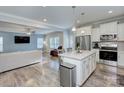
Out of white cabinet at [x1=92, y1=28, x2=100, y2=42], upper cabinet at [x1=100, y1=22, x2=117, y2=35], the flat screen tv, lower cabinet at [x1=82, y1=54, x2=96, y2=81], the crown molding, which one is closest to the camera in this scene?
lower cabinet at [x1=82, y1=54, x2=96, y2=81]

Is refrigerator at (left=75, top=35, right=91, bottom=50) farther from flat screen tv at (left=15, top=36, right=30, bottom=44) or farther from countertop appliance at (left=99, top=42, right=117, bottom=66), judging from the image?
flat screen tv at (left=15, top=36, right=30, bottom=44)

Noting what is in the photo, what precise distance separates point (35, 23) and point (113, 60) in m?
4.92

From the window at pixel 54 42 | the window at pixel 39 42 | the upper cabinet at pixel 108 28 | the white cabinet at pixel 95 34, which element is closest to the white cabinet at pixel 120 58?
the upper cabinet at pixel 108 28

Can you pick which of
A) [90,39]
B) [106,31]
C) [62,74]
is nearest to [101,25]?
[106,31]

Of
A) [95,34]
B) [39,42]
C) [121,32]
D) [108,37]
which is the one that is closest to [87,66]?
[108,37]

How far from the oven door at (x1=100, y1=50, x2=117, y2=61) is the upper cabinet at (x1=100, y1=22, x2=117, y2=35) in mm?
1134

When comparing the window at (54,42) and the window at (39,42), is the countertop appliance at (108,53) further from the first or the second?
the window at (39,42)

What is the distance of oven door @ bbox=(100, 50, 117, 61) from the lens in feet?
15.9

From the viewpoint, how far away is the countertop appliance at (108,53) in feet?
15.9

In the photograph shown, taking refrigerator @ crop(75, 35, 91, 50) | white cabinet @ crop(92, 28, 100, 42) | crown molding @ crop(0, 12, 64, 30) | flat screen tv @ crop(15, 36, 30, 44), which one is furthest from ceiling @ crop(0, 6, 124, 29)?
flat screen tv @ crop(15, 36, 30, 44)

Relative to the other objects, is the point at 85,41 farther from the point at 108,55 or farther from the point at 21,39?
the point at 21,39

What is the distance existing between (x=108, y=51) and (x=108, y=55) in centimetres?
23

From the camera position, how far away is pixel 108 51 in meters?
5.07

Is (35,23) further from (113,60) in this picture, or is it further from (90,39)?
(113,60)
